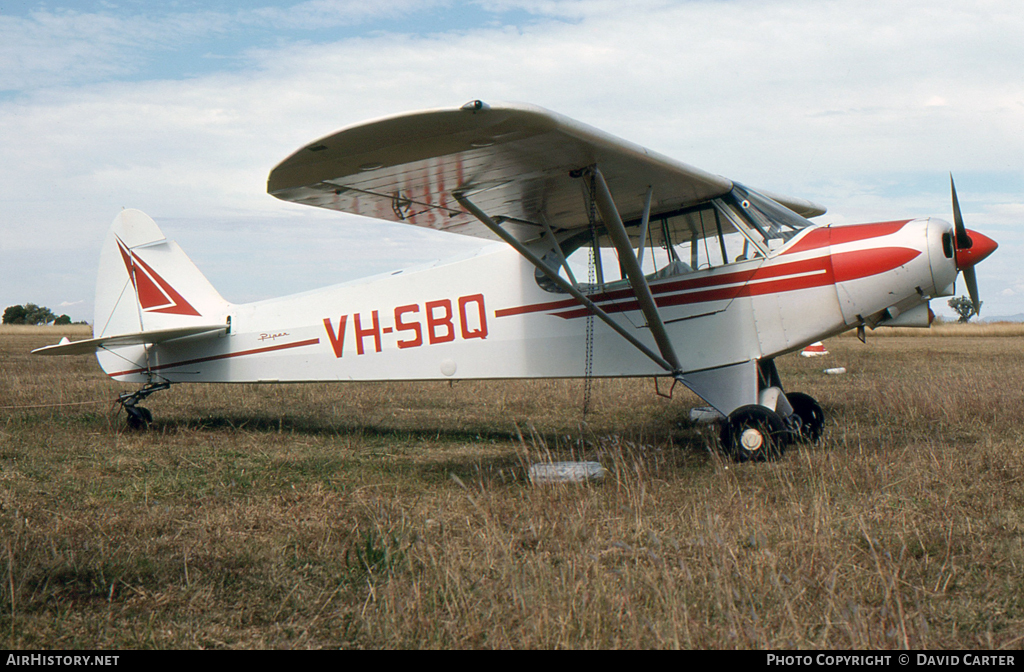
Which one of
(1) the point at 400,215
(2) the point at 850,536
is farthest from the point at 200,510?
(2) the point at 850,536

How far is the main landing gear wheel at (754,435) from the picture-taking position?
580cm

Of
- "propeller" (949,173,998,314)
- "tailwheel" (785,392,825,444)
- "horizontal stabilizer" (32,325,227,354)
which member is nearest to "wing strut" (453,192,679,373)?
"tailwheel" (785,392,825,444)

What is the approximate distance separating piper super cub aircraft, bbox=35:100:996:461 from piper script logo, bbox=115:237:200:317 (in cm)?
54

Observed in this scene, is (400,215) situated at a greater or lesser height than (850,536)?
greater

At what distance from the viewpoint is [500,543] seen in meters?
3.39

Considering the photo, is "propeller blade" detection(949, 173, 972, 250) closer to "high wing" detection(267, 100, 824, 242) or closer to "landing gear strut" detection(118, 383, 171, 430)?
"high wing" detection(267, 100, 824, 242)

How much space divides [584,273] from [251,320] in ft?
13.7

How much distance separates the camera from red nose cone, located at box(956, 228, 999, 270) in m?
6.32

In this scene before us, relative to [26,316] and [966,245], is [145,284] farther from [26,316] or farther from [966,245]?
[26,316]

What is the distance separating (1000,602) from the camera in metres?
2.84

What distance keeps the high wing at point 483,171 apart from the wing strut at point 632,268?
280mm

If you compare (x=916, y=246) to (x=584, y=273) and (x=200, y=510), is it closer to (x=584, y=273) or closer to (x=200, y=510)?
(x=584, y=273)

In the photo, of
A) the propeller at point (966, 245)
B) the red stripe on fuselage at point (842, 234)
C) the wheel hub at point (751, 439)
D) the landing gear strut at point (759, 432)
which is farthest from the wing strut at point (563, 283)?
the propeller at point (966, 245)

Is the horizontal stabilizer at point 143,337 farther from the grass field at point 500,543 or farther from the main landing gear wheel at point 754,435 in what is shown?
the main landing gear wheel at point 754,435
